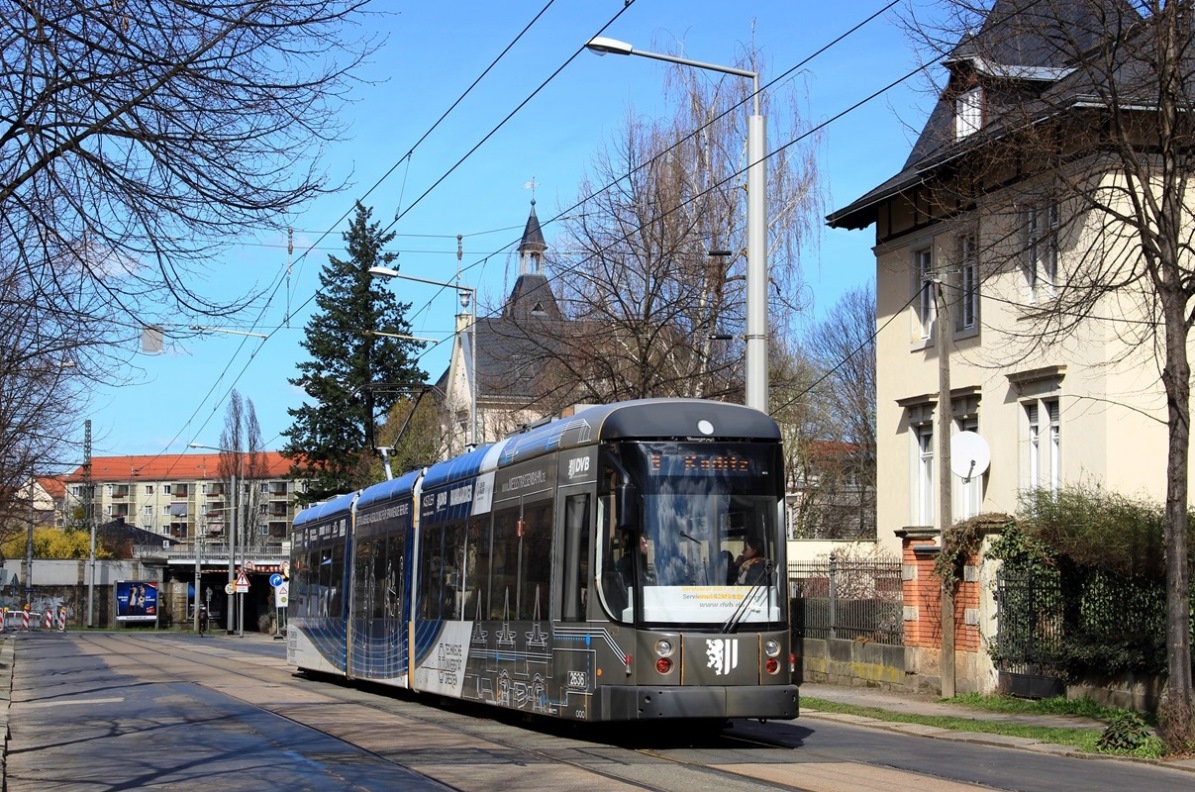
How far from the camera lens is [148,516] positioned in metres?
171

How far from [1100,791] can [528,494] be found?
22.9 ft

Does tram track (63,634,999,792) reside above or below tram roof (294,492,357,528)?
below

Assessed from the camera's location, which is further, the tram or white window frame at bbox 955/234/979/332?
white window frame at bbox 955/234/979/332

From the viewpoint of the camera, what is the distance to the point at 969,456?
880 inches

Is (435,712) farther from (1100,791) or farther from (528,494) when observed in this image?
(1100,791)

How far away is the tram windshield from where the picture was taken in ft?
46.9

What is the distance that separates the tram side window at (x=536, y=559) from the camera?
15.8 metres

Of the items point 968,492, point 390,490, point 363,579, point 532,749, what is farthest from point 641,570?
point 968,492

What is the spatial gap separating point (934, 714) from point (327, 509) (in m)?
12.7

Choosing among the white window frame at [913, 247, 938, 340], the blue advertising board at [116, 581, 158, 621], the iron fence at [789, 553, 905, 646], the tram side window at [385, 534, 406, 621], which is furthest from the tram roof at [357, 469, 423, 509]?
the blue advertising board at [116, 581, 158, 621]

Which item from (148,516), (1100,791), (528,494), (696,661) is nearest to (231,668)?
(528,494)

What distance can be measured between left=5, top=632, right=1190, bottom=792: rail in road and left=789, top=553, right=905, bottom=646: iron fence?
5.58m

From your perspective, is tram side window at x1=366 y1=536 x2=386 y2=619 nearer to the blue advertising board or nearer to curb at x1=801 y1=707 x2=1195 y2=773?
curb at x1=801 y1=707 x2=1195 y2=773

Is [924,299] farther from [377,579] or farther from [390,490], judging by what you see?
[377,579]
